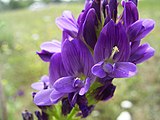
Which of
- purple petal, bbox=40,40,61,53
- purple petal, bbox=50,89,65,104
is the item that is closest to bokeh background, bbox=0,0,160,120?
purple petal, bbox=40,40,61,53

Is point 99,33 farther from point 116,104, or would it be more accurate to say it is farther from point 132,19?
point 116,104

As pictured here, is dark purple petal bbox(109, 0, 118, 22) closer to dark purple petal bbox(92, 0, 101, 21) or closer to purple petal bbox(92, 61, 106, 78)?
dark purple petal bbox(92, 0, 101, 21)

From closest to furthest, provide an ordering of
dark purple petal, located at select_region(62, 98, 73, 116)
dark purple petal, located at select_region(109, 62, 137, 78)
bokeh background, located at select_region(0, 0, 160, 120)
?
dark purple petal, located at select_region(109, 62, 137, 78) < dark purple petal, located at select_region(62, 98, 73, 116) < bokeh background, located at select_region(0, 0, 160, 120)

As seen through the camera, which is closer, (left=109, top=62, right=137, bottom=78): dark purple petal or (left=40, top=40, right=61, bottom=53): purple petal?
(left=109, top=62, right=137, bottom=78): dark purple petal

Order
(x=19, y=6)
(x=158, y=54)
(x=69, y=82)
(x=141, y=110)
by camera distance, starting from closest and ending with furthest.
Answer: (x=69, y=82) → (x=141, y=110) → (x=158, y=54) → (x=19, y=6)

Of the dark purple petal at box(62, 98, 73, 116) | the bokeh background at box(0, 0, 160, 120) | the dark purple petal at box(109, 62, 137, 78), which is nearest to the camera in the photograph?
the dark purple petal at box(109, 62, 137, 78)

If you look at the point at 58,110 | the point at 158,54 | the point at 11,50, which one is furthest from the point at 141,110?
the point at 11,50

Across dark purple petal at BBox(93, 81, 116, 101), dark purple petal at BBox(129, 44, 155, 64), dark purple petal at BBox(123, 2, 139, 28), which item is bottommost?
dark purple petal at BBox(93, 81, 116, 101)
